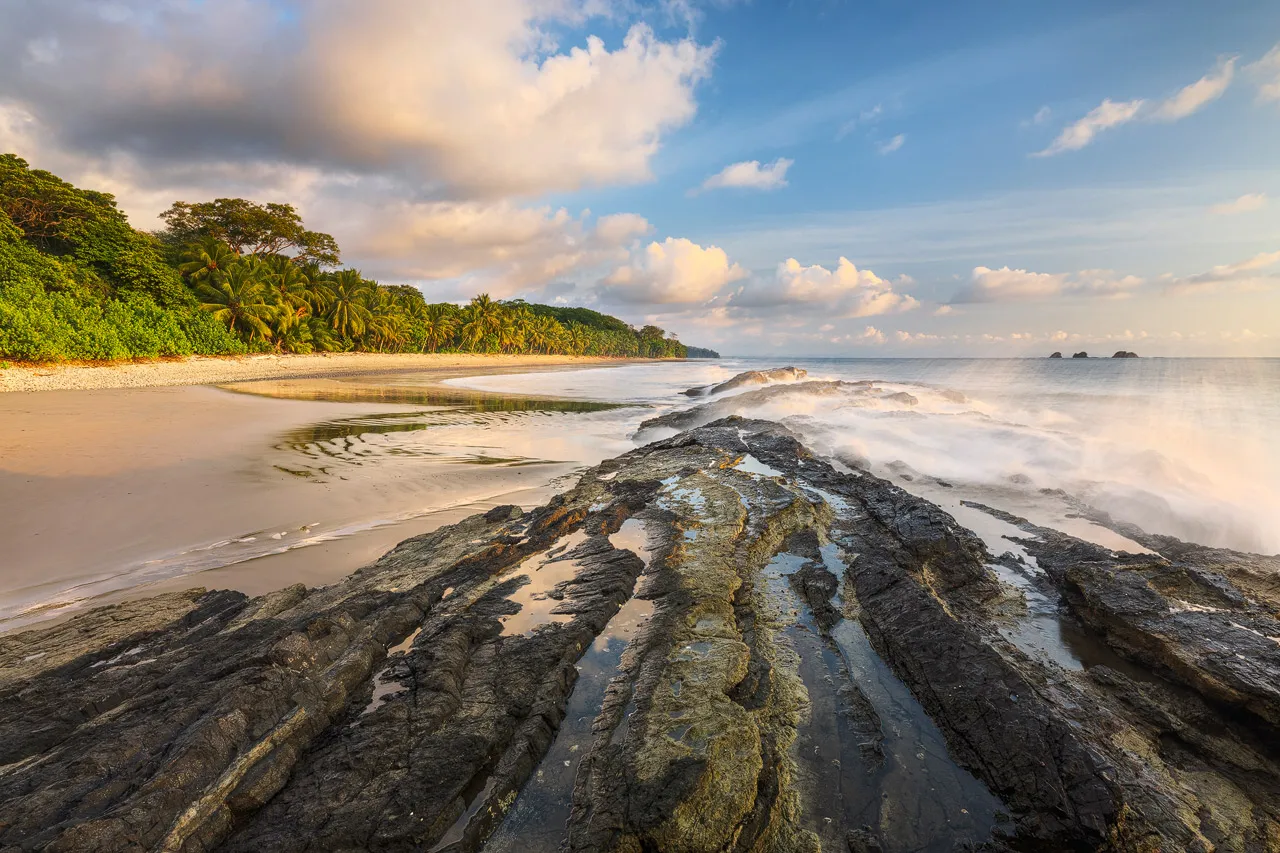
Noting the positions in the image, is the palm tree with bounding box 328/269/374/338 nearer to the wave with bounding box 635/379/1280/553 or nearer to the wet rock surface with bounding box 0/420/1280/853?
the wave with bounding box 635/379/1280/553

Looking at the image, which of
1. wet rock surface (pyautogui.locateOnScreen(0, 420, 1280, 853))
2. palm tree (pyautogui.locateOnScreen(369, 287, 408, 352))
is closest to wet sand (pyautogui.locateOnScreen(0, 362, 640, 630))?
wet rock surface (pyautogui.locateOnScreen(0, 420, 1280, 853))

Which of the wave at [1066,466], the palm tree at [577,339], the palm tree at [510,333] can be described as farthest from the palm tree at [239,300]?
the palm tree at [577,339]

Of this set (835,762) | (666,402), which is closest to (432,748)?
(835,762)

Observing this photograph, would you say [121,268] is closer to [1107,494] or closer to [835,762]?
[835,762]

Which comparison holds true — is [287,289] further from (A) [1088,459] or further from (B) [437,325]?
(A) [1088,459]

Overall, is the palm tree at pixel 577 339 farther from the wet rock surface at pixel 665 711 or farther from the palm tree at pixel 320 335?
the wet rock surface at pixel 665 711

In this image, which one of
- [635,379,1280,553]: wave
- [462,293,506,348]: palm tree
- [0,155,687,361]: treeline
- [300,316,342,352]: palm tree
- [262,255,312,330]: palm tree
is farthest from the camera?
[462,293,506,348]: palm tree

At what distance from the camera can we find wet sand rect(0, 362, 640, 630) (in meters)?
5.54

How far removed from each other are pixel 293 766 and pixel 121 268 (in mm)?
46067

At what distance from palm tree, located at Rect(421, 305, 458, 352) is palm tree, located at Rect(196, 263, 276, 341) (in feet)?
84.2

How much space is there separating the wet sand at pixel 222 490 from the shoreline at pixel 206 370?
5.96 meters

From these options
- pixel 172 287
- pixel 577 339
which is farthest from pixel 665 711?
pixel 577 339

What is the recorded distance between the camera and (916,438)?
13.7m

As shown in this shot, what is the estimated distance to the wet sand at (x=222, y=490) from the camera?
5.54 metres
